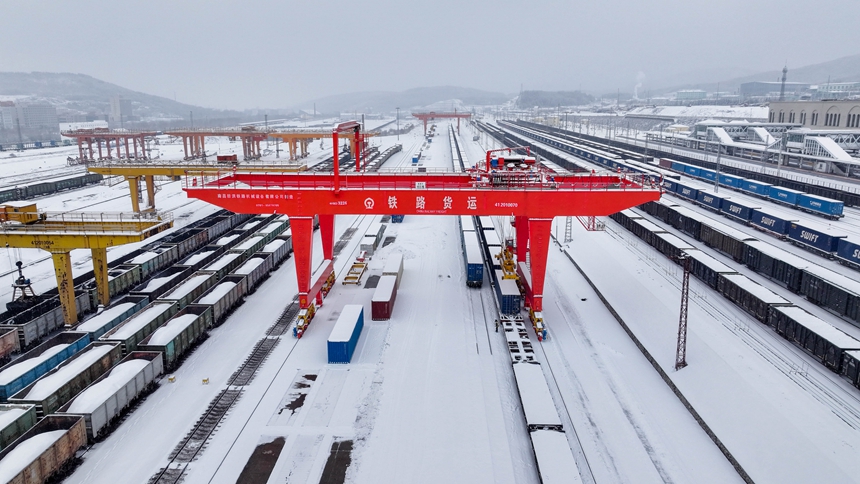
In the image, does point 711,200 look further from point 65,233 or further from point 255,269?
point 65,233

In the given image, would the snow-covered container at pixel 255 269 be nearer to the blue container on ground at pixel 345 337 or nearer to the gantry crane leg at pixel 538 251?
the blue container on ground at pixel 345 337

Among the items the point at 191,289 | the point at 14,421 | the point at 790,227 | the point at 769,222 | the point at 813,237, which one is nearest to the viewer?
the point at 14,421

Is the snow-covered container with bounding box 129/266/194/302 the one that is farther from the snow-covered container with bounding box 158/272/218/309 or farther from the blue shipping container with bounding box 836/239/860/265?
the blue shipping container with bounding box 836/239/860/265

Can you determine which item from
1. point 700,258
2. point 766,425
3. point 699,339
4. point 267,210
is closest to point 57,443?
point 267,210

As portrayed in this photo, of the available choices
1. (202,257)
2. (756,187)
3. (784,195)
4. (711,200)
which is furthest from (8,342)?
(756,187)

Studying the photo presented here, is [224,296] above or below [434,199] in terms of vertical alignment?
below

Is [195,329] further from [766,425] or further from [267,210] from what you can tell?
[766,425]
